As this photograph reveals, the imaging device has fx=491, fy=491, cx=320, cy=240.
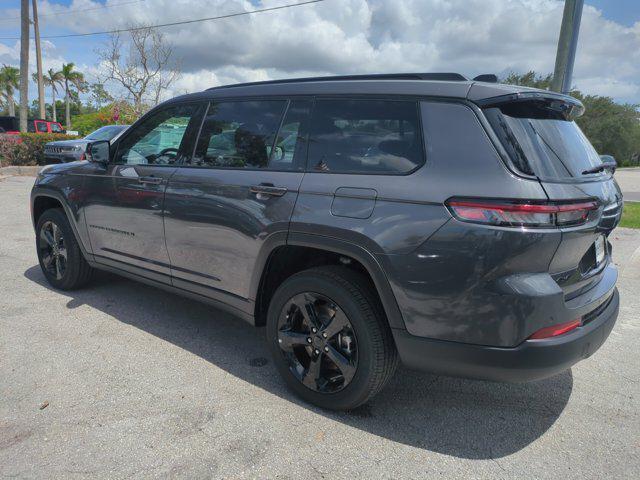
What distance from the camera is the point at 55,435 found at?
8.59 ft

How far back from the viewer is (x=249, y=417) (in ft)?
9.21

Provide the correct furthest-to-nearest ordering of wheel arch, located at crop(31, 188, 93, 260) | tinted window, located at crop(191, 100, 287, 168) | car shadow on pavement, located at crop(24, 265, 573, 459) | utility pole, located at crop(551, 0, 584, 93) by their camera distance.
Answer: utility pole, located at crop(551, 0, 584, 93)
wheel arch, located at crop(31, 188, 93, 260)
tinted window, located at crop(191, 100, 287, 168)
car shadow on pavement, located at crop(24, 265, 573, 459)

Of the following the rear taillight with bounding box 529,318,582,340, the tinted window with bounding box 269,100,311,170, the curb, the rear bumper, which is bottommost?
the curb

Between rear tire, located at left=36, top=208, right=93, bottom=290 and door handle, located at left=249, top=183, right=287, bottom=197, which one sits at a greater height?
door handle, located at left=249, top=183, right=287, bottom=197

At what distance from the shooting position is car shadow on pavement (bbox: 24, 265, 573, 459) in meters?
2.67

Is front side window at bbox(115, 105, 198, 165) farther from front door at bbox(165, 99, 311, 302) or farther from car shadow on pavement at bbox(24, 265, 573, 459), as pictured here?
car shadow on pavement at bbox(24, 265, 573, 459)

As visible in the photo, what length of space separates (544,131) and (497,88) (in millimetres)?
340

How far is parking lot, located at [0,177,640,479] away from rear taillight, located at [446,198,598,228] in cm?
122

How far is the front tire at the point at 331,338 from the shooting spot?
262 cm

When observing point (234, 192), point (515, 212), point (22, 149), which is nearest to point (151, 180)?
point (234, 192)

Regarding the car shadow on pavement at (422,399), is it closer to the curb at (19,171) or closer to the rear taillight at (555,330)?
the rear taillight at (555,330)

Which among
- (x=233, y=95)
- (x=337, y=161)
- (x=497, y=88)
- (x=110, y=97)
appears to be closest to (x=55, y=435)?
(x=337, y=161)

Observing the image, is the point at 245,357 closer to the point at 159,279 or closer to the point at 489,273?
the point at 159,279

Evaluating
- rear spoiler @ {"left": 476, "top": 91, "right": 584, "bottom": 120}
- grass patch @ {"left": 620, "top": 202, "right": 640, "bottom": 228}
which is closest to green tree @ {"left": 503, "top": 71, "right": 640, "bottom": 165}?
grass patch @ {"left": 620, "top": 202, "right": 640, "bottom": 228}
